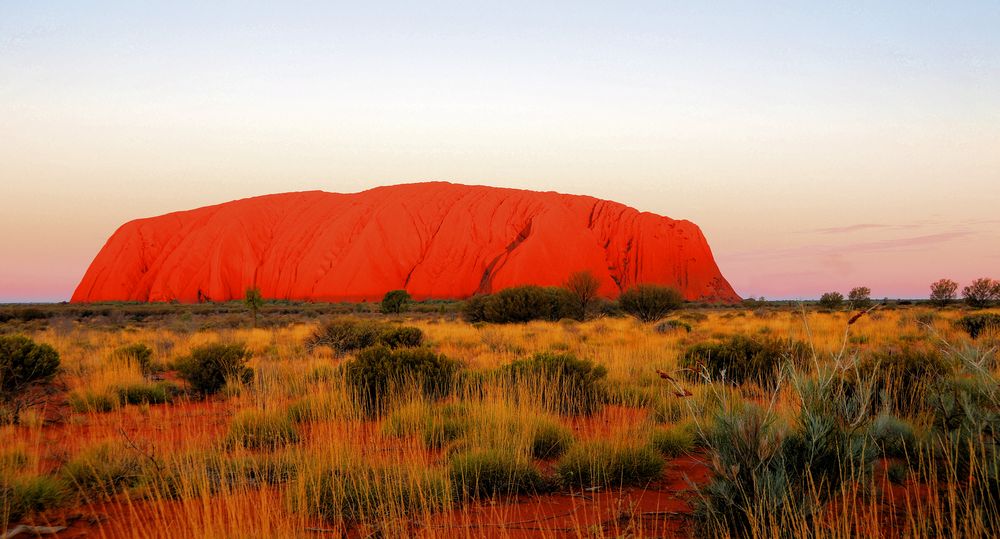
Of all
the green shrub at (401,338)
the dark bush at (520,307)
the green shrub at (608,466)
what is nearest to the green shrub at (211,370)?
the green shrub at (401,338)

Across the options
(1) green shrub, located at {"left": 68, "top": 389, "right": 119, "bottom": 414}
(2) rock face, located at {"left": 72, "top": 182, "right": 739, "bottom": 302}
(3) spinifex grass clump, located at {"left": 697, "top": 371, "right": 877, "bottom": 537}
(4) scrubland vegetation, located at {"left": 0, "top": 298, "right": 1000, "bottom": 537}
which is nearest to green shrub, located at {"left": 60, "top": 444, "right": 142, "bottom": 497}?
(4) scrubland vegetation, located at {"left": 0, "top": 298, "right": 1000, "bottom": 537}

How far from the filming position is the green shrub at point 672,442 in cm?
532

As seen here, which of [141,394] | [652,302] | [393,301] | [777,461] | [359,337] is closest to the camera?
[777,461]

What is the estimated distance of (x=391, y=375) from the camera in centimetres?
783

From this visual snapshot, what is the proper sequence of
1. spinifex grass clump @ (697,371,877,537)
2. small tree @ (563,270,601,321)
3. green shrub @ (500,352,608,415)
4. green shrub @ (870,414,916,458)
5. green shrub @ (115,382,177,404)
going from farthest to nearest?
small tree @ (563,270,601,321) < green shrub @ (115,382,177,404) < green shrub @ (500,352,608,415) < green shrub @ (870,414,916,458) < spinifex grass clump @ (697,371,877,537)

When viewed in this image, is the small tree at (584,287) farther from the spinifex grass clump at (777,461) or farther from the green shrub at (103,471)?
the spinifex grass clump at (777,461)

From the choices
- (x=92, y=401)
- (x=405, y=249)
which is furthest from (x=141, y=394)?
(x=405, y=249)

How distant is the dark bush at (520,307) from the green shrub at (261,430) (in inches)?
707

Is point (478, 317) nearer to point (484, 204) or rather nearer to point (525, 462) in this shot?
point (525, 462)

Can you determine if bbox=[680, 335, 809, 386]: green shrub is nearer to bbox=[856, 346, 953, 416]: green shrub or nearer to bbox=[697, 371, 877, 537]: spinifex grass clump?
bbox=[856, 346, 953, 416]: green shrub

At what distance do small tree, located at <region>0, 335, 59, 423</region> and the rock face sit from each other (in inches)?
1884

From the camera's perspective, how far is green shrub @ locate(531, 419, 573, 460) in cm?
535

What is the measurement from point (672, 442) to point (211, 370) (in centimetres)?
775

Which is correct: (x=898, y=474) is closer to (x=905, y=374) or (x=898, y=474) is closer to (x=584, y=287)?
(x=905, y=374)
